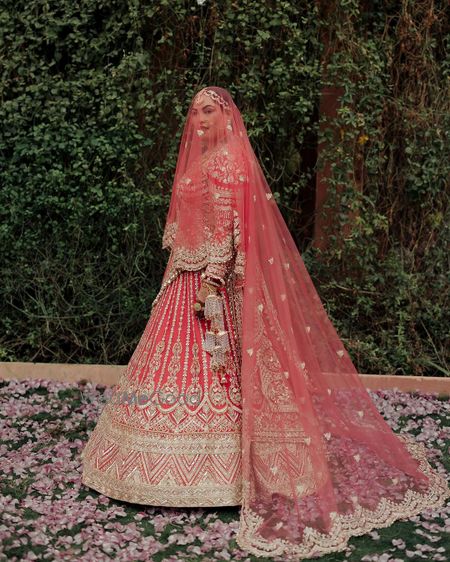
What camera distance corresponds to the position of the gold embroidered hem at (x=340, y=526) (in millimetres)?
2969

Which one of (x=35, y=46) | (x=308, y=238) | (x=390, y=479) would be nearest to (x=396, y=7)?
(x=308, y=238)

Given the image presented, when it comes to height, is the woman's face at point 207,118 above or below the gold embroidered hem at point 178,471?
above

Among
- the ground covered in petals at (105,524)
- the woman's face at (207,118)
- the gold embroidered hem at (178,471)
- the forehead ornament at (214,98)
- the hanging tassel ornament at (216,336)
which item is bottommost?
the ground covered in petals at (105,524)

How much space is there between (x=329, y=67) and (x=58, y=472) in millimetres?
3078

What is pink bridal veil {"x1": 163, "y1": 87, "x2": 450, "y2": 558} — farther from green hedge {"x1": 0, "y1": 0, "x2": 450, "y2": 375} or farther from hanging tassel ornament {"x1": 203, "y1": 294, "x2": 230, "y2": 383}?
green hedge {"x1": 0, "y1": 0, "x2": 450, "y2": 375}

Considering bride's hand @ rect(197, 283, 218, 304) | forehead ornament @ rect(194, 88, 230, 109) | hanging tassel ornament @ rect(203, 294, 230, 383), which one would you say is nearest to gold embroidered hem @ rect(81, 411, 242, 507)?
hanging tassel ornament @ rect(203, 294, 230, 383)

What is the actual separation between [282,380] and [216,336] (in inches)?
12.7

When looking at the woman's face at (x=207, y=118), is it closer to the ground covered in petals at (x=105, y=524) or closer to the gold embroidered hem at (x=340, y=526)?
the gold embroidered hem at (x=340, y=526)

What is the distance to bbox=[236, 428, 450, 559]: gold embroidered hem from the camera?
2.97 m

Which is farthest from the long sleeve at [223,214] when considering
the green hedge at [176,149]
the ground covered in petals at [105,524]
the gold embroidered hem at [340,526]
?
the green hedge at [176,149]

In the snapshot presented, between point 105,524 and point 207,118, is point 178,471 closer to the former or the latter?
point 105,524

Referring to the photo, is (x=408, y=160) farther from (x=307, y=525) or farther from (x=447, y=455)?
(x=307, y=525)

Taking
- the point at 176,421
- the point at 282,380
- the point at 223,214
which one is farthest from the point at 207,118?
the point at 176,421

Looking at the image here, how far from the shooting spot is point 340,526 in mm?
3084
